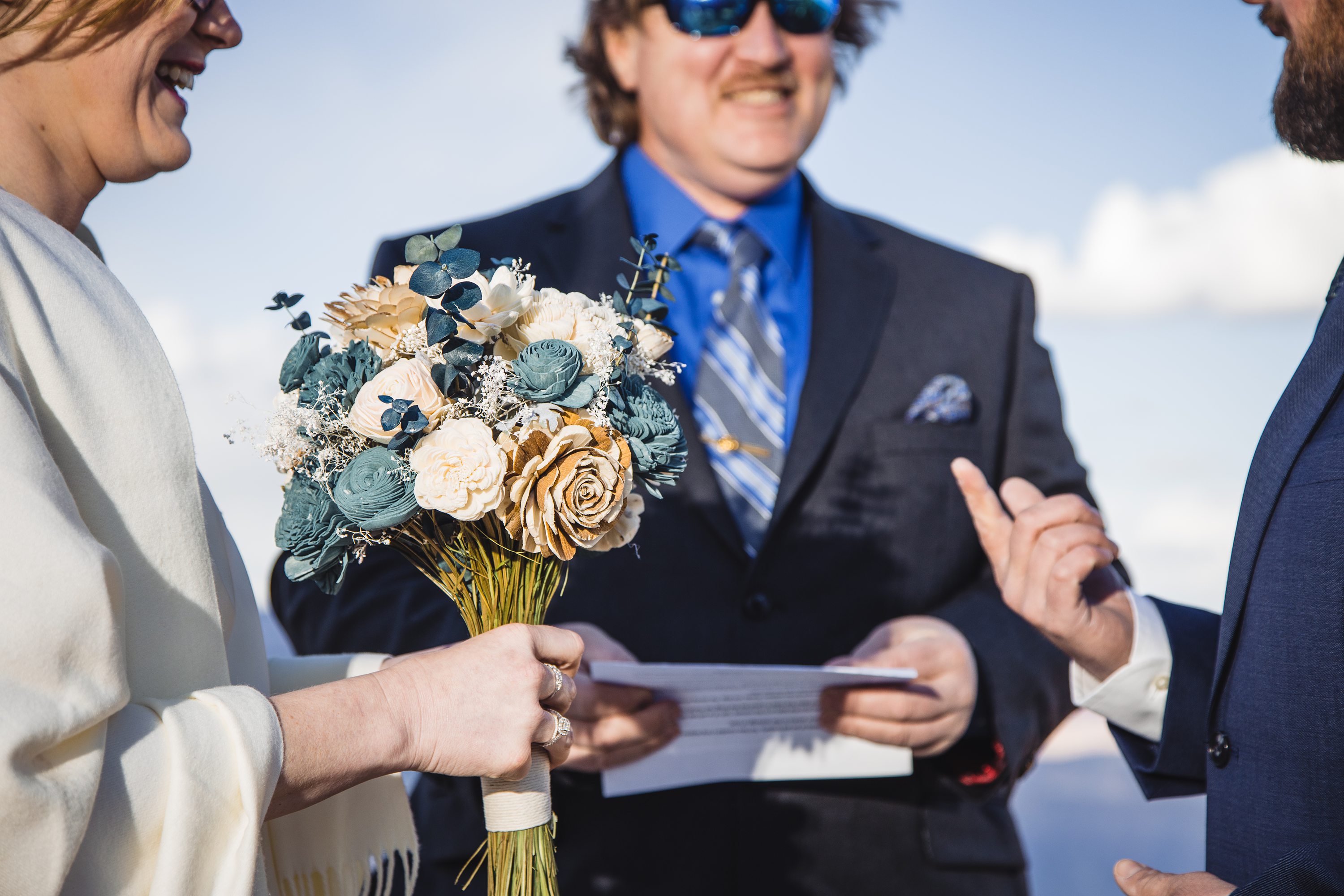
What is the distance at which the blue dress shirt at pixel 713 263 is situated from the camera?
2844 mm

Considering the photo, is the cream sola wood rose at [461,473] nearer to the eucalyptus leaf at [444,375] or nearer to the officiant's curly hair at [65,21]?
the eucalyptus leaf at [444,375]

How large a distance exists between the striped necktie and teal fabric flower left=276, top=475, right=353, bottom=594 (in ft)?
4.09

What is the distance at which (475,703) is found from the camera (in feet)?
4.82

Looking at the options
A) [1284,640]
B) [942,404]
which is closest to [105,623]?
[1284,640]

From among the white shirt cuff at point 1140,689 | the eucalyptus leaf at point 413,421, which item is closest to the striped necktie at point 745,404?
the white shirt cuff at point 1140,689

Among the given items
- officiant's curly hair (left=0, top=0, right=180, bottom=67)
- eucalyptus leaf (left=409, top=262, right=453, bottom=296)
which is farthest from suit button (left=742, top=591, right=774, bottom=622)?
officiant's curly hair (left=0, top=0, right=180, bottom=67)

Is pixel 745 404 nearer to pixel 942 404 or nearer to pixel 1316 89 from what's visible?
pixel 942 404

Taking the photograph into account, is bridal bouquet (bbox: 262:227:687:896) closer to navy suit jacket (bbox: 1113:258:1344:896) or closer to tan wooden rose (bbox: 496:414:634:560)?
tan wooden rose (bbox: 496:414:634:560)

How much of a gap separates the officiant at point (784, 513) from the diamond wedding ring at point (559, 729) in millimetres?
560

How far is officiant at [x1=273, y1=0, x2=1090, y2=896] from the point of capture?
2.51 meters

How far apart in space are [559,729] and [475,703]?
18cm

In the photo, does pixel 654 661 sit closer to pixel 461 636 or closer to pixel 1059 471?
pixel 461 636

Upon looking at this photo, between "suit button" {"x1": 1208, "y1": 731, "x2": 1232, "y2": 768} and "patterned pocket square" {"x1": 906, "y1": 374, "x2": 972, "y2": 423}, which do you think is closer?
"suit button" {"x1": 1208, "y1": 731, "x2": 1232, "y2": 768}

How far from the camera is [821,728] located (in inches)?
94.3
